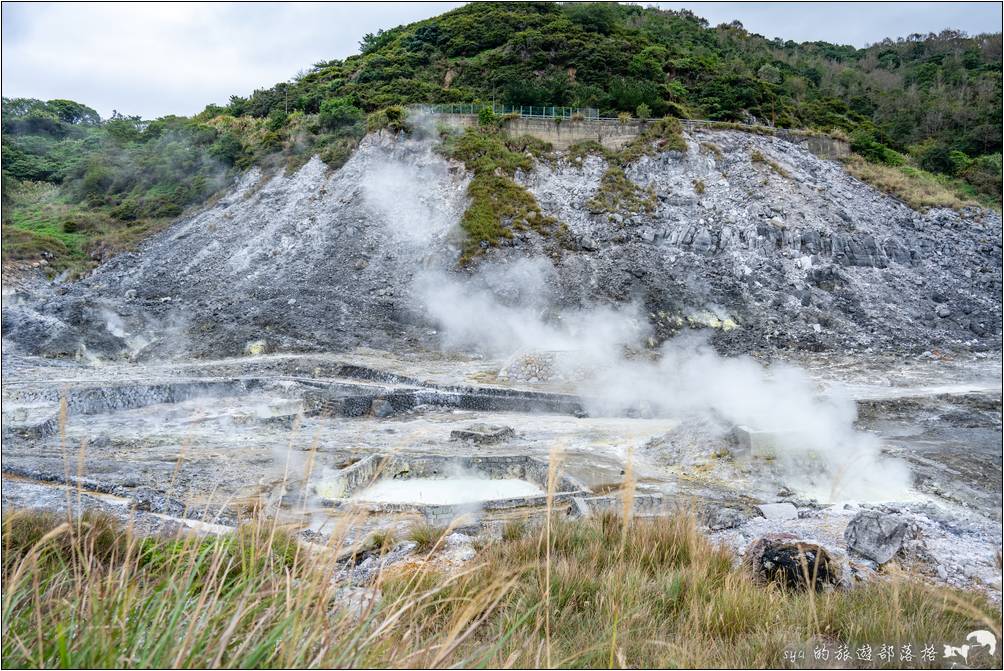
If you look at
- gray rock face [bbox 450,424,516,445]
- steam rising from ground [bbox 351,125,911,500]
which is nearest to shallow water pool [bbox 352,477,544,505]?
gray rock face [bbox 450,424,516,445]

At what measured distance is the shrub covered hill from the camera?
29.4 metres

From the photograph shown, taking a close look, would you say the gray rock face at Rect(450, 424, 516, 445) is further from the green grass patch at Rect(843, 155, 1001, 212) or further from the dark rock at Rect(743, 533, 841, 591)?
the green grass patch at Rect(843, 155, 1001, 212)

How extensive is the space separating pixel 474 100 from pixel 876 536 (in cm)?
3116

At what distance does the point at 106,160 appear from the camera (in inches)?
1359

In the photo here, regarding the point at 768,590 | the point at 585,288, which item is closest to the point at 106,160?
the point at 585,288

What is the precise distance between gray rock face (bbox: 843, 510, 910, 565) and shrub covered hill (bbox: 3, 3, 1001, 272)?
1054 inches

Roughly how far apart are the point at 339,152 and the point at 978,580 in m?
27.8

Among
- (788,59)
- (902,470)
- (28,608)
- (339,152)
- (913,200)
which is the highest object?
(788,59)

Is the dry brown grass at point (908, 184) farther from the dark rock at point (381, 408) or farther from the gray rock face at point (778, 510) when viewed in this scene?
the gray rock face at point (778, 510)

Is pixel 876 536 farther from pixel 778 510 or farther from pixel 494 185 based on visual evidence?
pixel 494 185

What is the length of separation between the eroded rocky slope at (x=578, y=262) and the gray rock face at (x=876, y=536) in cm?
1421

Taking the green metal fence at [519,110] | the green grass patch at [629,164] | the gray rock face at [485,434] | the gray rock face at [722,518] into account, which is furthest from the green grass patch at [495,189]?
the gray rock face at [722,518]

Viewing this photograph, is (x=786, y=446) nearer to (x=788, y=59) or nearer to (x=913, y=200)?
(x=913, y=200)

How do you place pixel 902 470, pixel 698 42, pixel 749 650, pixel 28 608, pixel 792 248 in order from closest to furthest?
pixel 28 608 → pixel 749 650 → pixel 902 470 → pixel 792 248 → pixel 698 42
